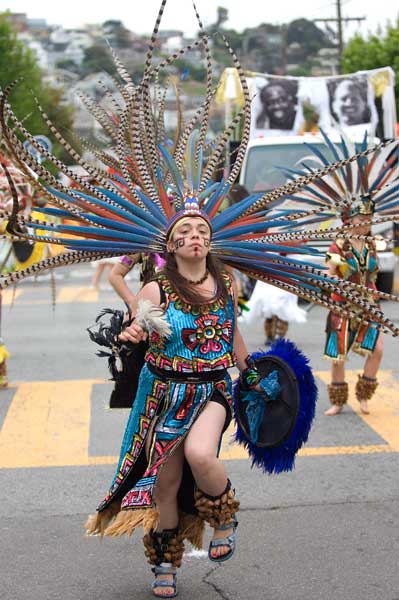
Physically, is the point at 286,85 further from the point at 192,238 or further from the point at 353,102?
the point at 192,238

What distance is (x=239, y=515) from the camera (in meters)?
5.84

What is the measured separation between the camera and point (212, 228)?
487 centimetres

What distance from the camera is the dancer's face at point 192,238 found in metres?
4.61

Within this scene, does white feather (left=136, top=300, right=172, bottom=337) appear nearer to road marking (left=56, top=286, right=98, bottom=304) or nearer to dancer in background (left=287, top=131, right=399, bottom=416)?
dancer in background (left=287, top=131, right=399, bottom=416)

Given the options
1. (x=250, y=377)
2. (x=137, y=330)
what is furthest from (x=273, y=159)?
(x=137, y=330)

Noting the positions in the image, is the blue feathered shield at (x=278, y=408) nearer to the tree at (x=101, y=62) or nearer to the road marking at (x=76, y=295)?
the tree at (x=101, y=62)

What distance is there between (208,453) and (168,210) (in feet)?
3.79

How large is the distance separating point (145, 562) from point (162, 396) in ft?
3.18

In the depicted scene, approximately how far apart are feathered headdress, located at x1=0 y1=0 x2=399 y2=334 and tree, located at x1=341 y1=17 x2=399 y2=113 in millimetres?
34127

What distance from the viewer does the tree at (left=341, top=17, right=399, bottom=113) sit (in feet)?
128

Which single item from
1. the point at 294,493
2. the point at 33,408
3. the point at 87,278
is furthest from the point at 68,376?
the point at 87,278

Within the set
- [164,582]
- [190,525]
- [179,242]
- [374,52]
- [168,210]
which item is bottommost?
[164,582]

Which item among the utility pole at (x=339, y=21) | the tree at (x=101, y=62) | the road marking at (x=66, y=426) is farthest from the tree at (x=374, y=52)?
the road marking at (x=66, y=426)

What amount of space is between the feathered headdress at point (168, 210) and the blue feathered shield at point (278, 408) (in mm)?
327
